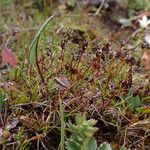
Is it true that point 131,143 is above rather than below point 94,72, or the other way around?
below

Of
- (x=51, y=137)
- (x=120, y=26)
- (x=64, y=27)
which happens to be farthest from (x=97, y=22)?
(x=51, y=137)

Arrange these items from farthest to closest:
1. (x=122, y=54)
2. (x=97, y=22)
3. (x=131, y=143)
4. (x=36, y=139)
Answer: (x=97, y=22) < (x=122, y=54) < (x=131, y=143) < (x=36, y=139)

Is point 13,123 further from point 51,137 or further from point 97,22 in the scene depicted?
point 97,22

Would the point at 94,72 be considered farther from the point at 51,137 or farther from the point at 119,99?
the point at 51,137

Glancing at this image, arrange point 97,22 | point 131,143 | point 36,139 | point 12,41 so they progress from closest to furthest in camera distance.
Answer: point 36,139 → point 131,143 → point 12,41 → point 97,22

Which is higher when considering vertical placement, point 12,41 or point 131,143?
point 12,41

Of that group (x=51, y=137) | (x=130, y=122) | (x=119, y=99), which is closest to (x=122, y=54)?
(x=119, y=99)

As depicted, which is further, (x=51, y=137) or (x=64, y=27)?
(x=64, y=27)

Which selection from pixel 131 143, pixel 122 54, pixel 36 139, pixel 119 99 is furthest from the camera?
pixel 122 54

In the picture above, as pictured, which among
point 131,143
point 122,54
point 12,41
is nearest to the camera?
point 131,143
